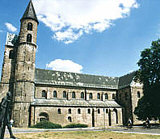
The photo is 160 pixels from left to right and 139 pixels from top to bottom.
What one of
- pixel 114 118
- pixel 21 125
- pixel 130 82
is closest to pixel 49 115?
pixel 21 125

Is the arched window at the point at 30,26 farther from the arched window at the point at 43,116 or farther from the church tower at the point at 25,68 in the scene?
the arched window at the point at 43,116

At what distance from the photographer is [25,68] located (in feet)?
118

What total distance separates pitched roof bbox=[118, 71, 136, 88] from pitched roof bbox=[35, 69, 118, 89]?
1.66m

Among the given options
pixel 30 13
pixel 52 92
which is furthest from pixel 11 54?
pixel 52 92

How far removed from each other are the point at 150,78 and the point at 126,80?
1492 cm

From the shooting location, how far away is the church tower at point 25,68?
3316 centimetres

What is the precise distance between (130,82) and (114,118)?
10.5 metres

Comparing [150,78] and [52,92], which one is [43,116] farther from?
[150,78]

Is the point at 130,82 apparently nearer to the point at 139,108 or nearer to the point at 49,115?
the point at 139,108

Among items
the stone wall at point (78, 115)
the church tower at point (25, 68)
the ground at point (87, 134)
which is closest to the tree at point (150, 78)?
the stone wall at point (78, 115)

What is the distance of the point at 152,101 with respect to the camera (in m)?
33.2

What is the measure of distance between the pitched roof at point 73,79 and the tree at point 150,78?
14604mm

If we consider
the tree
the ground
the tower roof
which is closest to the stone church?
the tower roof

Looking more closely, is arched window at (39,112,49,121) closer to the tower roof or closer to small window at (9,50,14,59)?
small window at (9,50,14,59)
